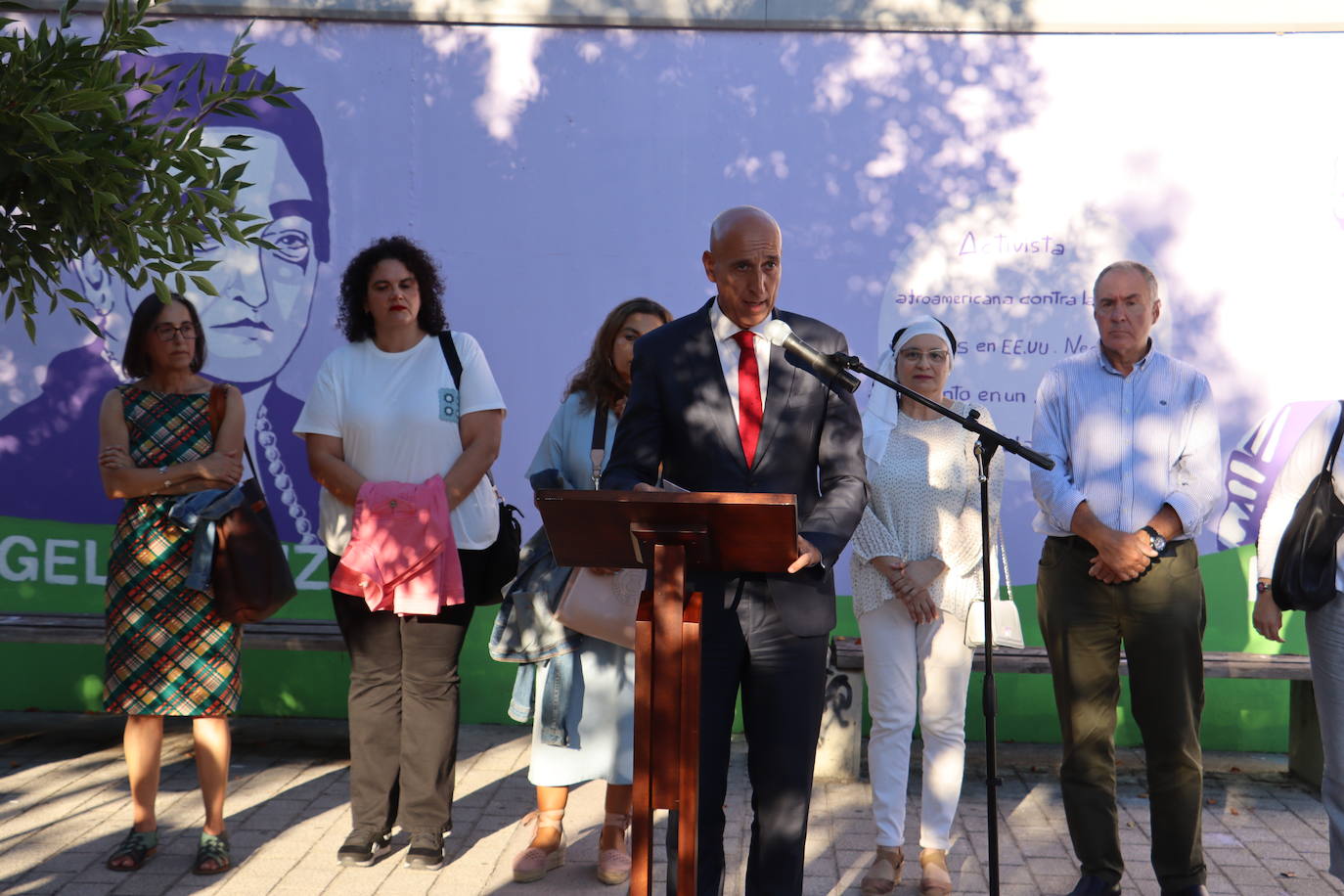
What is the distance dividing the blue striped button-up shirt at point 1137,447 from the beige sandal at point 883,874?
1468 mm

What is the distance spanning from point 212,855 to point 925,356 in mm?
3559

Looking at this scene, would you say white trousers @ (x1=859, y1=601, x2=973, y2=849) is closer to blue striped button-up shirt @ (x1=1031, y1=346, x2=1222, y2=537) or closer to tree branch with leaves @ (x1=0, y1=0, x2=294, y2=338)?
blue striped button-up shirt @ (x1=1031, y1=346, x2=1222, y2=537)

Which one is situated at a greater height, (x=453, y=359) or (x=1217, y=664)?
(x=453, y=359)

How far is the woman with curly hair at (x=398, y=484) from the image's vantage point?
536cm

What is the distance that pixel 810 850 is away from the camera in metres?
5.71

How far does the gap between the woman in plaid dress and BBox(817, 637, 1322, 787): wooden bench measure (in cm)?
299

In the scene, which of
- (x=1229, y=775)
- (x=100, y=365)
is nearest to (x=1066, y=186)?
(x=1229, y=775)

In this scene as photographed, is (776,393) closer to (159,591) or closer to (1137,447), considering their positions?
(1137,447)

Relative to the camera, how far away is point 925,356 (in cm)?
533

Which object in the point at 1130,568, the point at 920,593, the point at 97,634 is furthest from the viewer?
the point at 97,634

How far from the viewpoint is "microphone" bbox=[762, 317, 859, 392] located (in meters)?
3.41

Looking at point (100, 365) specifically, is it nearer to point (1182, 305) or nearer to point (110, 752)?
point (110, 752)

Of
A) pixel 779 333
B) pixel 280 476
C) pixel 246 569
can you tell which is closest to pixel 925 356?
pixel 779 333

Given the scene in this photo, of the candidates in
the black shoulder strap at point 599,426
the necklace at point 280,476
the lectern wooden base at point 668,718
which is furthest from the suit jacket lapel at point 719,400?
the necklace at point 280,476
